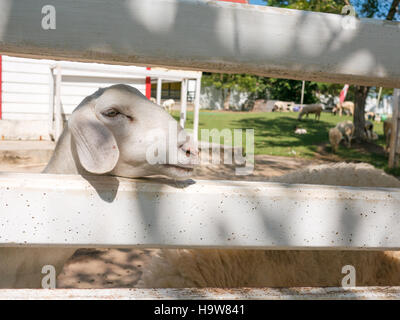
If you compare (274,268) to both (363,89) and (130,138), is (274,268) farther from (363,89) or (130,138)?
(363,89)

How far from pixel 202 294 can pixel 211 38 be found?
78 cm

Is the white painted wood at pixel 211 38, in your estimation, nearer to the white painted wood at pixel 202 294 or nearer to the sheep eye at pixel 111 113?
the sheep eye at pixel 111 113

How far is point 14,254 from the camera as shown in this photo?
1.73m

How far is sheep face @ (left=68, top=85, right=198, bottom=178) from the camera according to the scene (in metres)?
1.28

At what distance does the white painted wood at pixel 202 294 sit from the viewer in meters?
1.12

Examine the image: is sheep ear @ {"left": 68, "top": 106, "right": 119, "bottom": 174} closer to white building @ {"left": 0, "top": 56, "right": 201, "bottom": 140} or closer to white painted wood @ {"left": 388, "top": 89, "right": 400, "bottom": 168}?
white building @ {"left": 0, "top": 56, "right": 201, "bottom": 140}

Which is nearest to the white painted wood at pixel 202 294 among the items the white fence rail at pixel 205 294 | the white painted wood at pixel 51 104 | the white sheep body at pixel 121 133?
the white fence rail at pixel 205 294

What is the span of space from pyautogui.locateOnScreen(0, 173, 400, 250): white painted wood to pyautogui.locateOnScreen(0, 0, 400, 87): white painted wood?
1.24ft

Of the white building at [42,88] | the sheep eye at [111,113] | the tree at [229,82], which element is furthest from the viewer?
the tree at [229,82]

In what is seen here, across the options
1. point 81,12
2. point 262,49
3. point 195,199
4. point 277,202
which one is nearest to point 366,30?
point 262,49

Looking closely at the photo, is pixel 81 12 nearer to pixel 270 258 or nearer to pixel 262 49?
pixel 262 49

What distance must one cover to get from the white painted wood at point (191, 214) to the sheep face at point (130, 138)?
9cm

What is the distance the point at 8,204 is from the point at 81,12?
1.89 feet

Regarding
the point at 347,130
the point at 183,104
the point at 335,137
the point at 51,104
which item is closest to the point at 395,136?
the point at 335,137
